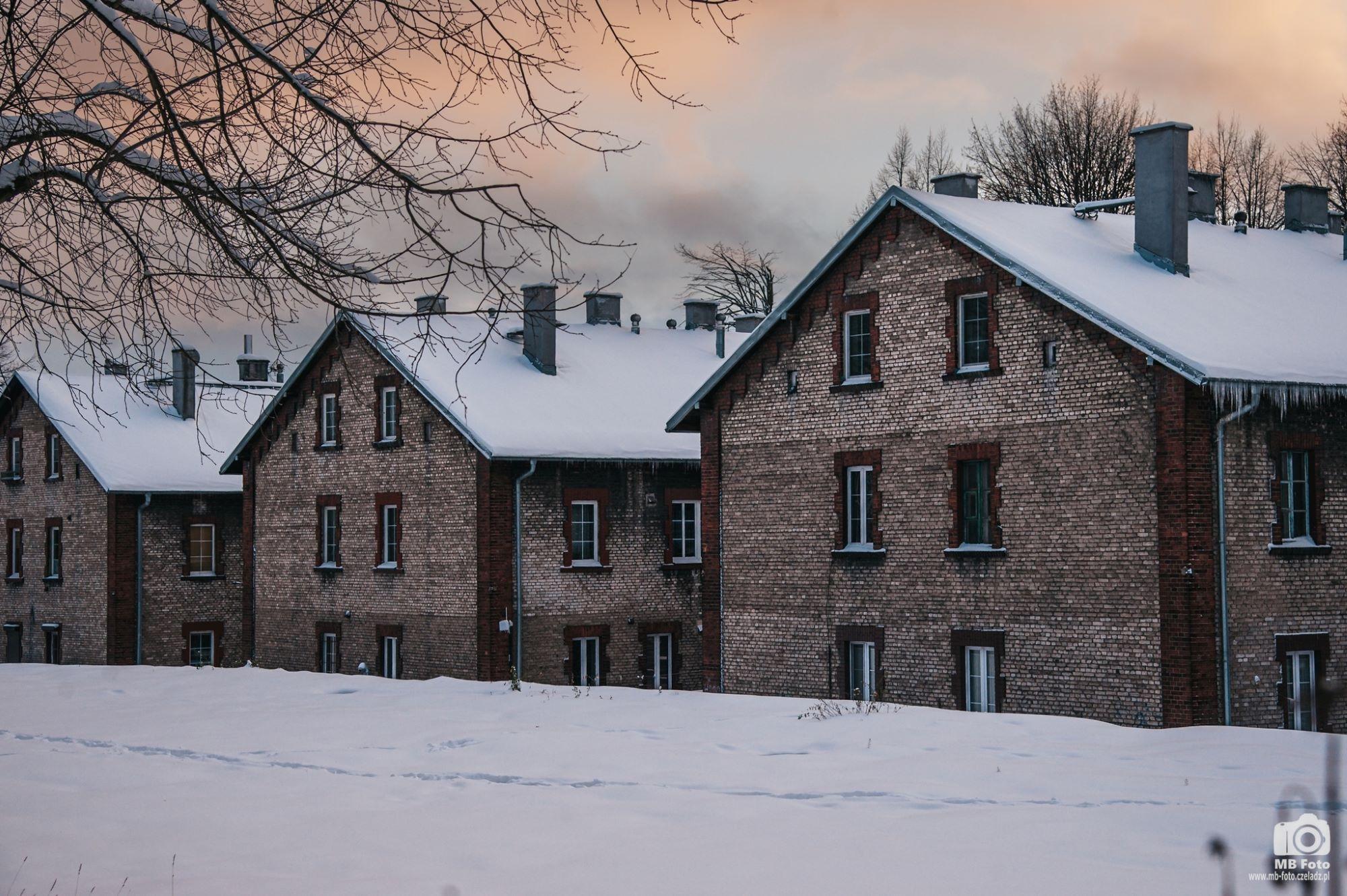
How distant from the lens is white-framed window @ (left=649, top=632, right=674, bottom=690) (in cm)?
3234

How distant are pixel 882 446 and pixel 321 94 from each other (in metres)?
15.8

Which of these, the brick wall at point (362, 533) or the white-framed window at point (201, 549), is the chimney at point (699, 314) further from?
the white-framed window at point (201, 549)

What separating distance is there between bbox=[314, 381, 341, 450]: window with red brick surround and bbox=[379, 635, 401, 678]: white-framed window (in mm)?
4779

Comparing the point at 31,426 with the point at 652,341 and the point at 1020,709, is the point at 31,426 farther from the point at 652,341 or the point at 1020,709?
the point at 1020,709

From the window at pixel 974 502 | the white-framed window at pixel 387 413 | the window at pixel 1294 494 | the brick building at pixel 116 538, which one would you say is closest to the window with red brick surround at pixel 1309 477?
the window at pixel 1294 494

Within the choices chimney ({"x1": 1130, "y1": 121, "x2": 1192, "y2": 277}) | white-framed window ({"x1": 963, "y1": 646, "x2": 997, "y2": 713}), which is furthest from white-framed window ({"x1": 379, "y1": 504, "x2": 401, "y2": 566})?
chimney ({"x1": 1130, "y1": 121, "x2": 1192, "y2": 277})

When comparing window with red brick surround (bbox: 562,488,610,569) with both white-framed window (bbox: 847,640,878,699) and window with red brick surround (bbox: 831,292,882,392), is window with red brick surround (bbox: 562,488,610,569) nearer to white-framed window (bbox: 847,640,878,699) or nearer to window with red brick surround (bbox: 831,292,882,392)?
window with red brick surround (bbox: 831,292,882,392)

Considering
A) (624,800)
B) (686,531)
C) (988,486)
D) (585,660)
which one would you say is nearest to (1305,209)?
(988,486)

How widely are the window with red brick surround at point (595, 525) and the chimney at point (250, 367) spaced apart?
63.7 ft

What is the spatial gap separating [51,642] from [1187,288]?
108 ft

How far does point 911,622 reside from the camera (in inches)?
906

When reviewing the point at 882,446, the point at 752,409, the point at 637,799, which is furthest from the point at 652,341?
the point at 637,799

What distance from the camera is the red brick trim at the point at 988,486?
2195 cm

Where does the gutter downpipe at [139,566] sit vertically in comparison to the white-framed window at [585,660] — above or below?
above
